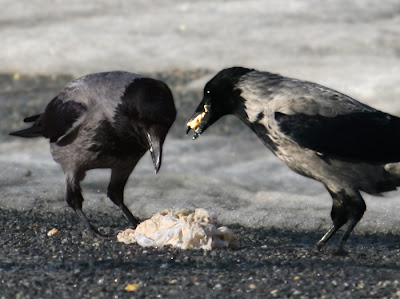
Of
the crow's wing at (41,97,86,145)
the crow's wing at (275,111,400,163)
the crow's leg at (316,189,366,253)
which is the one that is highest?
the crow's wing at (275,111,400,163)

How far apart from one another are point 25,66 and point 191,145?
12.6 ft

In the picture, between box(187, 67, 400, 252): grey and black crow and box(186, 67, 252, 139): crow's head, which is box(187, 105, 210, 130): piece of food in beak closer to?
box(186, 67, 252, 139): crow's head

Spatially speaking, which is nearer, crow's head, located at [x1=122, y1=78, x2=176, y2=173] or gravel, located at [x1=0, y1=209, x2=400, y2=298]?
gravel, located at [x1=0, y1=209, x2=400, y2=298]

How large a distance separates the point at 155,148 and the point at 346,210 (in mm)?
1246

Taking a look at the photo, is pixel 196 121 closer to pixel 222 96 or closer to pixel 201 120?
pixel 201 120

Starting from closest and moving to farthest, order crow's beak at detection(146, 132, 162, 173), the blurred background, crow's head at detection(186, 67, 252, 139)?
crow's beak at detection(146, 132, 162, 173) < crow's head at detection(186, 67, 252, 139) < the blurred background

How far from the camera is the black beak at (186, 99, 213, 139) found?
5598 millimetres

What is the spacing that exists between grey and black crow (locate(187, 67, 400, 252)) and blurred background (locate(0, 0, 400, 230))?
2.87 feet

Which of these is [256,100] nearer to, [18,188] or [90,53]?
[18,188]

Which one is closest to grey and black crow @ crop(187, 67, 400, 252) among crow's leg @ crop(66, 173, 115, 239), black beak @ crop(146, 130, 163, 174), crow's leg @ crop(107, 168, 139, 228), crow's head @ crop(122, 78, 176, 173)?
crow's head @ crop(122, 78, 176, 173)

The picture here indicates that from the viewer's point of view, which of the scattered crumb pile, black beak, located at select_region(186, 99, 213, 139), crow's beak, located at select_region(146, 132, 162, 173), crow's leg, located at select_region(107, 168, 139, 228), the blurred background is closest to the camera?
crow's beak, located at select_region(146, 132, 162, 173)

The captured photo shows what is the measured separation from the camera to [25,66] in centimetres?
1168

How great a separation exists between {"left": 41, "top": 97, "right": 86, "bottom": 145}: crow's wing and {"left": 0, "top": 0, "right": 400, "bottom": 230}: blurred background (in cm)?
81

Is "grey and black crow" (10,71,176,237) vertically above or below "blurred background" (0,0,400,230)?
above
